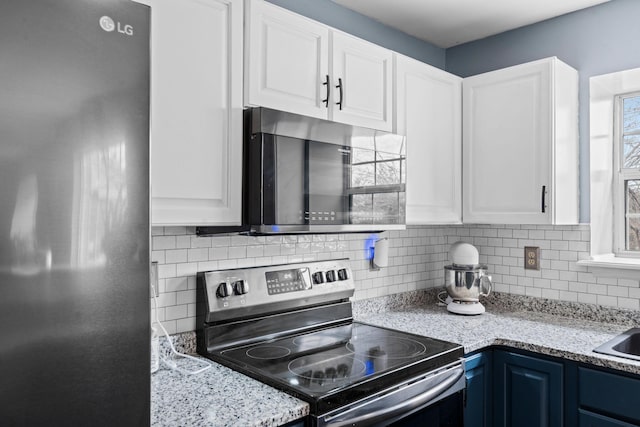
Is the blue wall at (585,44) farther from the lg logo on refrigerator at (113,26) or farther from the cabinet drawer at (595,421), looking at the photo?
the lg logo on refrigerator at (113,26)

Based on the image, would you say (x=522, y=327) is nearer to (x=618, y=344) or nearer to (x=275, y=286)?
(x=618, y=344)

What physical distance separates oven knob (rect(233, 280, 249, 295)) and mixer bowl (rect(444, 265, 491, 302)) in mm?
1187

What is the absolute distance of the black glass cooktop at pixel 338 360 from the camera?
4.64 feet

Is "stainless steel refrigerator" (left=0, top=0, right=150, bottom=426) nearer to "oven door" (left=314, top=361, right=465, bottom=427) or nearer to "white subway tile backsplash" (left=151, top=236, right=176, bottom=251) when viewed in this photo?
"oven door" (left=314, top=361, right=465, bottom=427)

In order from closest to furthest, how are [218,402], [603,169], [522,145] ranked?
1. [218,402]
2. [522,145]
3. [603,169]

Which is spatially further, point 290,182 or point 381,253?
point 381,253

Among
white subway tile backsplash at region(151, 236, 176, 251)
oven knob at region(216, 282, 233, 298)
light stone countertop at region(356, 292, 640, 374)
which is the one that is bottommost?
light stone countertop at region(356, 292, 640, 374)

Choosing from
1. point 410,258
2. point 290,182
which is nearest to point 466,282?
point 410,258

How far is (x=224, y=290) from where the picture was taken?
1805 mm

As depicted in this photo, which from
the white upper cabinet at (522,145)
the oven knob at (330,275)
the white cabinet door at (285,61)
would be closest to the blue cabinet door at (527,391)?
the white upper cabinet at (522,145)

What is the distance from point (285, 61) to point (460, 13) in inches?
47.1

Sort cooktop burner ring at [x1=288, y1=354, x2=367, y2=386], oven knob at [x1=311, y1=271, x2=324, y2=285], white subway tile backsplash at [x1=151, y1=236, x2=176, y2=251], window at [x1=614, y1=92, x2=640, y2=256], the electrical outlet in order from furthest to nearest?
the electrical outlet → window at [x1=614, y1=92, x2=640, y2=256] → oven knob at [x1=311, y1=271, x2=324, y2=285] → white subway tile backsplash at [x1=151, y1=236, x2=176, y2=251] → cooktop burner ring at [x1=288, y1=354, x2=367, y2=386]

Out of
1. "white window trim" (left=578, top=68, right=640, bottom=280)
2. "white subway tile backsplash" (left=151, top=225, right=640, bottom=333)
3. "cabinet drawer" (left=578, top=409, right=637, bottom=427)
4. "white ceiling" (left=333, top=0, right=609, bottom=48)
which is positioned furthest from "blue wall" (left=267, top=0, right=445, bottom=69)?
"cabinet drawer" (left=578, top=409, right=637, bottom=427)

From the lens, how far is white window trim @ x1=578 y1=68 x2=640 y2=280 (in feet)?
7.61
